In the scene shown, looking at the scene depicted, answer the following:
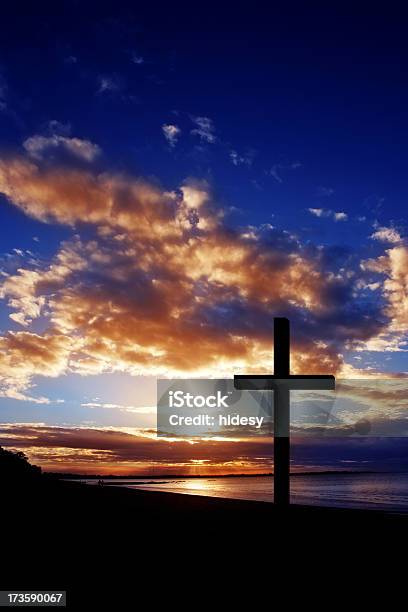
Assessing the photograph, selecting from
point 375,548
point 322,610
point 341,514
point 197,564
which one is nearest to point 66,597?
point 197,564

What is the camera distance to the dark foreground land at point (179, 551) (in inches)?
260

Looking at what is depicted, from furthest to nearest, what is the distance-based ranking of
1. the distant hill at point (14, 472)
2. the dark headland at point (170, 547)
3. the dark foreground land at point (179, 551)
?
the distant hill at point (14, 472), the dark headland at point (170, 547), the dark foreground land at point (179, 551)

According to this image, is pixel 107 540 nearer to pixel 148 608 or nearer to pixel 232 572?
pixel 232 572

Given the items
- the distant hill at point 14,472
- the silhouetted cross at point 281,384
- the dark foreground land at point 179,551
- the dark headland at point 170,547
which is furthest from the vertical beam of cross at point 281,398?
the distant hill at point 14,472

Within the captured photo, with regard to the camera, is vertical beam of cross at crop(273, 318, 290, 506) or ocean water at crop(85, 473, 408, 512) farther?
ocean water at crop(85, 473, 408, 512)

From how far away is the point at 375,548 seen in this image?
8.94 metres

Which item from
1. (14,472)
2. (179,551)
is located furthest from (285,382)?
(14,472)

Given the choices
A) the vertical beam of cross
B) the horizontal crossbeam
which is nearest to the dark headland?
the vertical beam of cross

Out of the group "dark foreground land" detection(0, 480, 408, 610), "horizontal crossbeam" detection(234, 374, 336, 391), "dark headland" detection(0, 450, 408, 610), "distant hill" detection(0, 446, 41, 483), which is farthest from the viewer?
"distant hill" detection(0, 446, 41, 483)

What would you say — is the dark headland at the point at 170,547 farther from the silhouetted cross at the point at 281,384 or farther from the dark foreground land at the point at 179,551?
A: the silhouetted cross at the point at 281,384

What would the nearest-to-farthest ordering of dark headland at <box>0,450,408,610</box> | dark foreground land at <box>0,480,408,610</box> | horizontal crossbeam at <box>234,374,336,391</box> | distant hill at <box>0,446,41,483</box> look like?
dark foreground land at <box>0,480,408,610</box>, dark headland at <box>0,450,408,610</box>, horizontal crossbeam at <box>234,374,336,391</box>, distant hill at <box>0,446,41,483</box>

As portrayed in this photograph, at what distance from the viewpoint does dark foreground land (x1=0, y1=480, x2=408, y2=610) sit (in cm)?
661

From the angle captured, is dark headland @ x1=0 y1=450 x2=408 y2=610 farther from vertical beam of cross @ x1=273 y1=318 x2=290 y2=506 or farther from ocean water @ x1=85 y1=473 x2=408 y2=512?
ocean water @ x1=85 y1=473 x2=408 y2=512

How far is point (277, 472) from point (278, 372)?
1.62 meters
